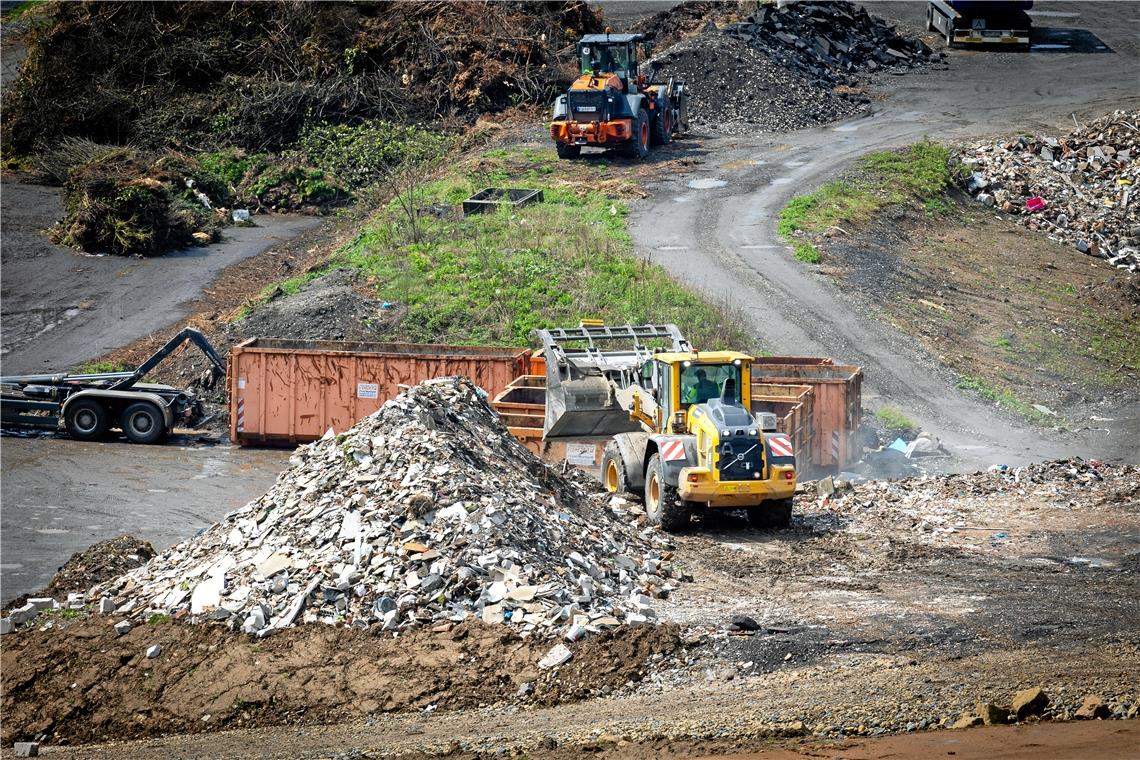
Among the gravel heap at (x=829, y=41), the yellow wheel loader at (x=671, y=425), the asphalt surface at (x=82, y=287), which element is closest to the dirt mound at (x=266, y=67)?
the asphalt surface at (x=82, y=287)

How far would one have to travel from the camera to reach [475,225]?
27938 mm

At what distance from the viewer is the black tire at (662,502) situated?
1479cm

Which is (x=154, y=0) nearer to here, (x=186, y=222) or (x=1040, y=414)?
(x=186, y=222)

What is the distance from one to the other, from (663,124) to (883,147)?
5.94 m

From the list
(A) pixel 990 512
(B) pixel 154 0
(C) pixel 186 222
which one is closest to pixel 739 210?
(C) pixel 186 222

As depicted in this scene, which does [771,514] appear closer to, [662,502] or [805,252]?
[662,502]

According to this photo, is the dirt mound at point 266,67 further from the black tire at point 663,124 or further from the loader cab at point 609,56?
the loader cab at point 609,56

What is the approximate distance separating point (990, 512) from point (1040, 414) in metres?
6.65

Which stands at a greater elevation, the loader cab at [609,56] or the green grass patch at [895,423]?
the loader cab at [609,56]

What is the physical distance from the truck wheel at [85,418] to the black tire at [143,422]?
375 mm

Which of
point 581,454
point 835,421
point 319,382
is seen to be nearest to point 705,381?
point 581,454

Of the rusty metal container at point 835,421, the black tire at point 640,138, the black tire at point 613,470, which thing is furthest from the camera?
the black tire at point 640,138

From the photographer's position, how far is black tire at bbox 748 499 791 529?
1511 centimetres

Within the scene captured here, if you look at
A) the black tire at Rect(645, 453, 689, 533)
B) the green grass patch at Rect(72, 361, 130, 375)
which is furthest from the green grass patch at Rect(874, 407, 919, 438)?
the green grass patch at Rect(72, 361, 130, 375)
